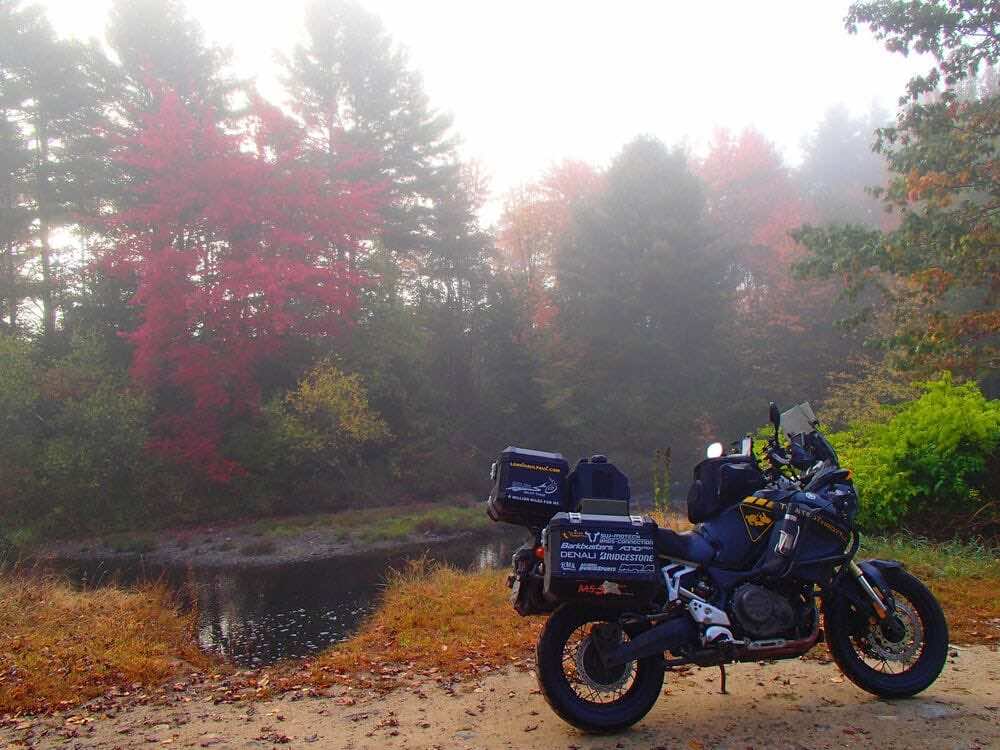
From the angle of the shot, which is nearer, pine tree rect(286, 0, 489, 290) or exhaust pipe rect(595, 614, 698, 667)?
exhaust pipe rect(595, 614, 698, 667)

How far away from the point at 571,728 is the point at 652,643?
0.66m

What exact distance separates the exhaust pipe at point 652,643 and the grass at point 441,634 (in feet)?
6.04

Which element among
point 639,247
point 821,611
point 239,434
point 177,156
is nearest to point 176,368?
point 239,434

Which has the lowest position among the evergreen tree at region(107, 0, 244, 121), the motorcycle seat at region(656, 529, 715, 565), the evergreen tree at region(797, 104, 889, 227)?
the motorcycle seat at region(656, 529, 715, 565)

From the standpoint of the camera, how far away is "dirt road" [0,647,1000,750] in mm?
4039

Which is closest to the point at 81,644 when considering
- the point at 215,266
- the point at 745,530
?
the point at 745,530

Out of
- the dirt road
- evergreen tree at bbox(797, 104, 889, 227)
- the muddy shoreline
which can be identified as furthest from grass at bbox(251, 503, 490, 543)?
evergreen tree at bbox(797, 104, 889, 227)

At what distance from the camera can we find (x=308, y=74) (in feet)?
95.6

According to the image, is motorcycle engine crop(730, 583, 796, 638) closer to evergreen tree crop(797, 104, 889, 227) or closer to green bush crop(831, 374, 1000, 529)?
green bush crop(831, 374, 1000, 529)

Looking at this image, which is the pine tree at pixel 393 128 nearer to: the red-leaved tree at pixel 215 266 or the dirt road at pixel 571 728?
the red-leaved tree at pixel 215 266

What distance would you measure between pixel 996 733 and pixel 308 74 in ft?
97.8

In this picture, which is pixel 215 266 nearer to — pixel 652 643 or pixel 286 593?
pixel 286 593

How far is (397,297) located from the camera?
24.9 meters

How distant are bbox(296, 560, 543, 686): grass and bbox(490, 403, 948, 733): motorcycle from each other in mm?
1771
